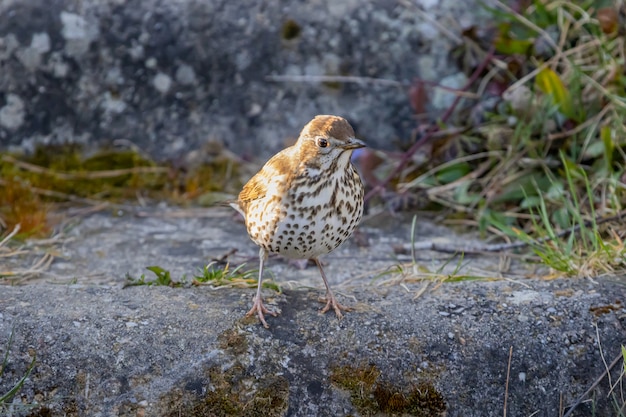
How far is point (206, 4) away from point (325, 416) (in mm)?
3667

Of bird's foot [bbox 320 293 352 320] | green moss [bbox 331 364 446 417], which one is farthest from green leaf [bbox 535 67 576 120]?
green moss [bbox 331 364 446 417]

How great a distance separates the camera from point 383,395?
10.9 feet

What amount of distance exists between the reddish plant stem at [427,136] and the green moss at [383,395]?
2.33 m

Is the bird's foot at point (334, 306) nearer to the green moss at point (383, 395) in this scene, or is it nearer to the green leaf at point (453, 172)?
the green moss at point (383, 395)

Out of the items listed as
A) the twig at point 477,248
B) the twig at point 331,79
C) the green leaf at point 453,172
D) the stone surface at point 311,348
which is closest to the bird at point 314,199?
the stone surface at point 311,348

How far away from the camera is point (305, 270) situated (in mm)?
4996

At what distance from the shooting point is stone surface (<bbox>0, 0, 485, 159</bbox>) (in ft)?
19.3

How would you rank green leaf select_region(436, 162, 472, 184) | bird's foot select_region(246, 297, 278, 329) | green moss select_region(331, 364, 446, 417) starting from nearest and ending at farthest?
green moss select_region(331, 364, 446, 417), bird's foot select_region(246, 297, 278, 329), green leaf select_region(436, 162, 472, 184)

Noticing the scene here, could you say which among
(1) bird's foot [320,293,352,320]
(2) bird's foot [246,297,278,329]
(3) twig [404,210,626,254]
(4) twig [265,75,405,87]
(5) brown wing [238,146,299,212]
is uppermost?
(5) brown wing [238,146,299,212]

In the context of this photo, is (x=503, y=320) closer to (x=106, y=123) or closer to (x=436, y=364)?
(x=436, y=364)

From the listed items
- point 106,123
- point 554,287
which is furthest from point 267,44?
point 554,287

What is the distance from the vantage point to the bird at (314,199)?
12.2 feet

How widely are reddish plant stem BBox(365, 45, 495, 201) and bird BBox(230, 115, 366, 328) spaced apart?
5.51 feet

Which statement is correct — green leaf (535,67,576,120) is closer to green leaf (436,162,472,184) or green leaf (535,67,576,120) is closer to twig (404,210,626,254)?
green leaf (436,162,472,184)
